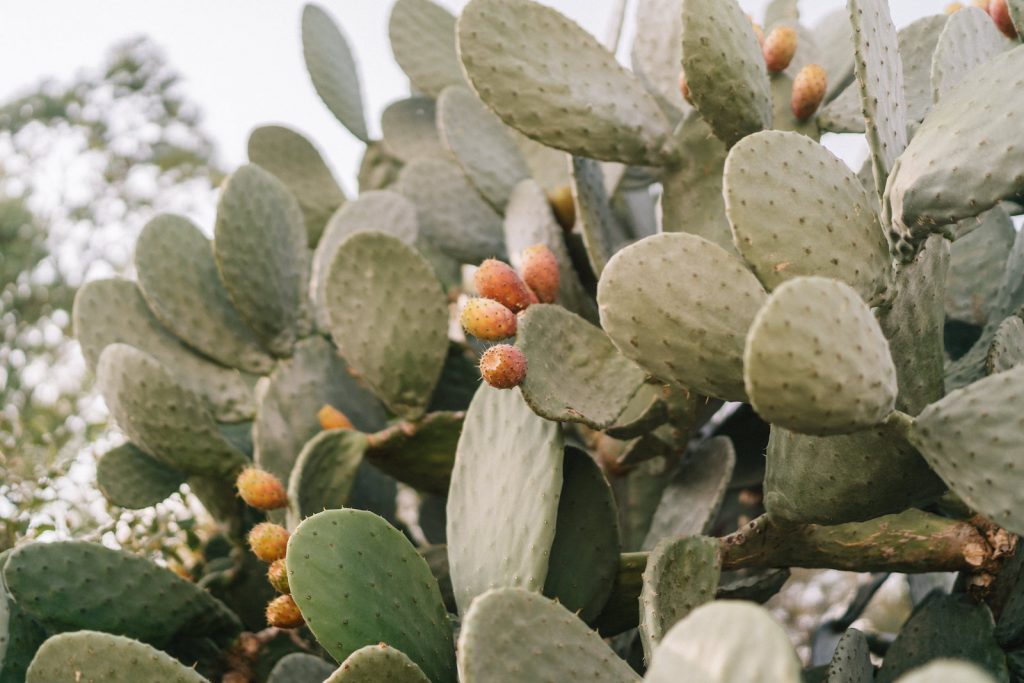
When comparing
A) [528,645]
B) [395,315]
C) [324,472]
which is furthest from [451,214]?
[528,645]

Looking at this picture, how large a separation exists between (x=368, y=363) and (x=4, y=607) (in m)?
0.57

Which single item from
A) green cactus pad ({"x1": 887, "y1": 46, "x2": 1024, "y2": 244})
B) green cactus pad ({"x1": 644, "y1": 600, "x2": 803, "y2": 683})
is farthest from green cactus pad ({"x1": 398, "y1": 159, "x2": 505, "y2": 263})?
green cactus pad ({"x1": 644, "y1": 600, "x2": 803, "y2": 683})

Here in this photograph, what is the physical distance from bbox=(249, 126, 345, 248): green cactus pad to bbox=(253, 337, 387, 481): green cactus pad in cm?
61

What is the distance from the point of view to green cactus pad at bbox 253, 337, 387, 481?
1465 millimetres

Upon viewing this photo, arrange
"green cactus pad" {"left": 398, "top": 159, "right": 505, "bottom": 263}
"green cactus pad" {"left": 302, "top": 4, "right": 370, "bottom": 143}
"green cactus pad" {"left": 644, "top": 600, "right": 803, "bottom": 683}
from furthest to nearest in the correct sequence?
"green cactus pad" {"left": 302, "top": 4, "right": 370, "bottom": 143}, "green cactus pad" {"left": 398, "top": 159, "right": 505, "bottom": 263}, "green cactus pad" {"left": 644, "top": 600, "right": 803, "bottom": 683}

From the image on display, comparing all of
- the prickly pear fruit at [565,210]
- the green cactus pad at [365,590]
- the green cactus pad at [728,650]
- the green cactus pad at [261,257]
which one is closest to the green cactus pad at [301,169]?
the green cactus pad at [261,257]

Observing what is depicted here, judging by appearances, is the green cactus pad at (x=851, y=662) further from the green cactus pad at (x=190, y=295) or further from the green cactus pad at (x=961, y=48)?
the green cactus pad at (x=190, y=295)

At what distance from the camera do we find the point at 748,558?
3.73 feet

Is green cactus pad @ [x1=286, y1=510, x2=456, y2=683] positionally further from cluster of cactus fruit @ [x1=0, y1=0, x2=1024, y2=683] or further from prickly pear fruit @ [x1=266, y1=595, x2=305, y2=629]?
prickly pear fruit @ [x1=266, y1=595, x2=305, y2=629]

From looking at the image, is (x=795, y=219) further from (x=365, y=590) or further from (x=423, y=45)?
(x=423, y=45)

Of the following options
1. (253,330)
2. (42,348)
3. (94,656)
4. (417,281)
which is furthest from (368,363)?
(42,348)

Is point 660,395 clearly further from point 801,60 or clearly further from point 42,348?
point 42,348

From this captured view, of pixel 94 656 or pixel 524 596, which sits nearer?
pixel 524 596

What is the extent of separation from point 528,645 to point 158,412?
77 cm
